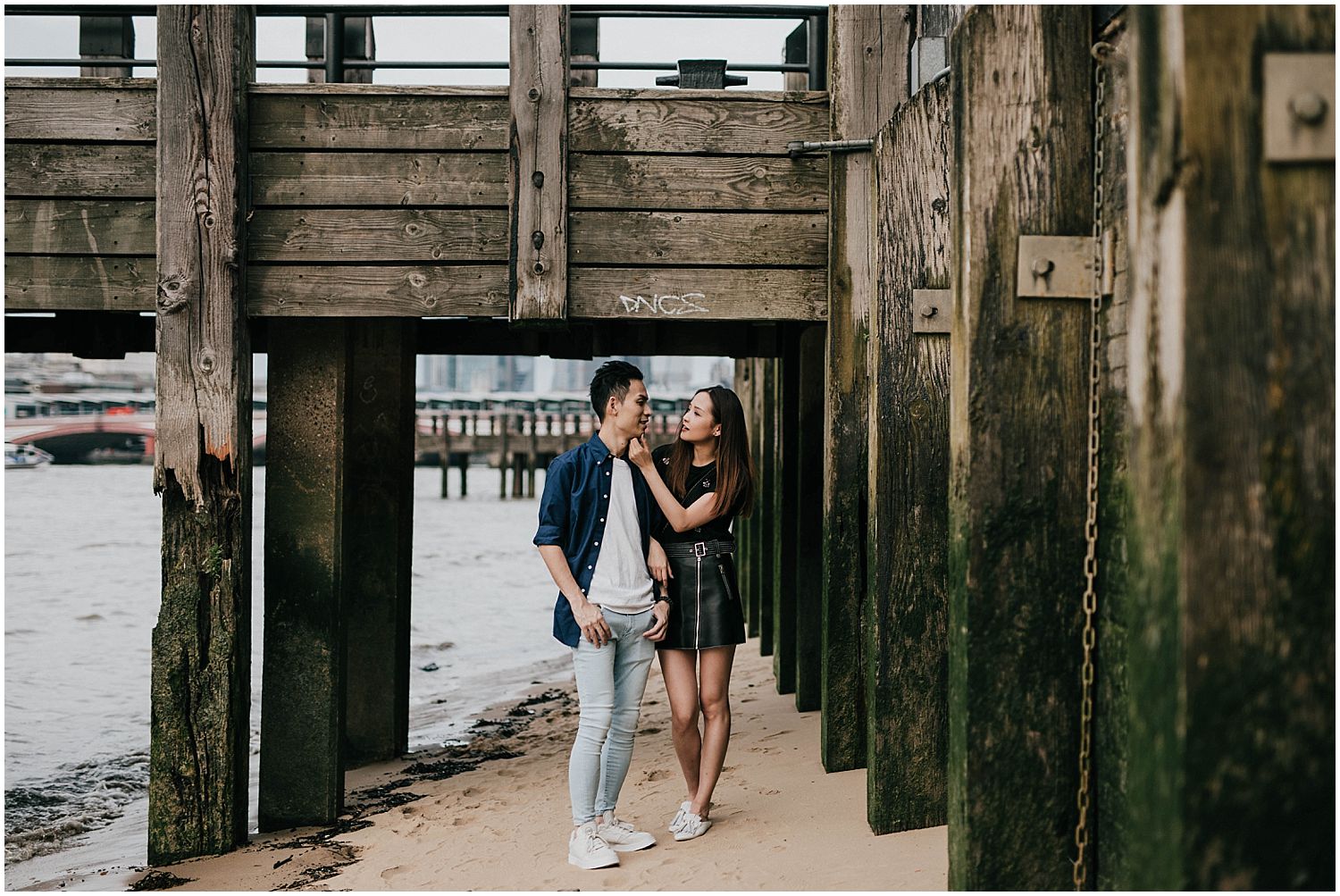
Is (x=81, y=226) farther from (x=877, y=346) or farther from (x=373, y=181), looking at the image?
(x=877, y=346)

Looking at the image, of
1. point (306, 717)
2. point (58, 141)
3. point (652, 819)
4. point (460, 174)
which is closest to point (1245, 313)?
point (652, 819)

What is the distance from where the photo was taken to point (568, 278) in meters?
5.49

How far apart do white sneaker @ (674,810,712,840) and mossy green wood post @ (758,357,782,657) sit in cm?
538

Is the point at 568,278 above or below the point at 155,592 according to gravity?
above

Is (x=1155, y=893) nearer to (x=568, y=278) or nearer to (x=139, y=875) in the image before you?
(x=568, y=278)

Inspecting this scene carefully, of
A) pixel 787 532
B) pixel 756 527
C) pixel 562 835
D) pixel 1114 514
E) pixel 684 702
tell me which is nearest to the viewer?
pixel 1114 514

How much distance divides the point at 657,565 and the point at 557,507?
0.46 metres

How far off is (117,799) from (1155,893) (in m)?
6.96

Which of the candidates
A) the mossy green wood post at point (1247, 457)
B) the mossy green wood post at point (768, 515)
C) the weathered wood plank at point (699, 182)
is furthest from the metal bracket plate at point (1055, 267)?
the mossy green wood post at point (768, 515)

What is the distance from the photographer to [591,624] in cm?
428

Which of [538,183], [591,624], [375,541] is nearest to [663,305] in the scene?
[538,183]

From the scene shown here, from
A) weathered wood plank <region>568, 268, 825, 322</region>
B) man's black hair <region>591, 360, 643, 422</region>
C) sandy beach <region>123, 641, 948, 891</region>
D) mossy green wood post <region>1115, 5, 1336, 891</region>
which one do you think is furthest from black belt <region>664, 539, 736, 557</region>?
mossy green wood post <region>1115, 5, 1336, 891</region>

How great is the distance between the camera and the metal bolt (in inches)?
81.0

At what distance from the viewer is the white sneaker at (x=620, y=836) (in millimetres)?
4465
